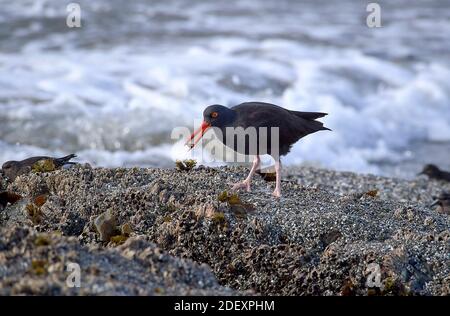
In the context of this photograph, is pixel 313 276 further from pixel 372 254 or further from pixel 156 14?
pixel 156 14

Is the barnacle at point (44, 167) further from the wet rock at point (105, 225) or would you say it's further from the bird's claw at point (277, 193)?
the bird's claw at point (277, 193)

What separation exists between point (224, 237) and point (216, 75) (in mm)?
9242

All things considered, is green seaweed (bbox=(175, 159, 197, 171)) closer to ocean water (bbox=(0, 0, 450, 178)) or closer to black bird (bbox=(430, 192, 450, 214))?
black bird (bbox=(430, 192, 450, 214))

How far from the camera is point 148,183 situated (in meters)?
5.32

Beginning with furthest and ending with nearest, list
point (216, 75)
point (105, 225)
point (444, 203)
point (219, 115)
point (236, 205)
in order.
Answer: point (216, 75) → point (444, 203) → point (219, 115) → point (236, 205) → point (105, 225)

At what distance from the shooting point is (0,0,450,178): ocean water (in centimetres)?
1066

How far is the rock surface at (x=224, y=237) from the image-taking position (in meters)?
3.73

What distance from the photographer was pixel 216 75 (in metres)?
13.6

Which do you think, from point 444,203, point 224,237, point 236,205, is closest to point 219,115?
point 236,205

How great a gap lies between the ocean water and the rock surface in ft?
13.6

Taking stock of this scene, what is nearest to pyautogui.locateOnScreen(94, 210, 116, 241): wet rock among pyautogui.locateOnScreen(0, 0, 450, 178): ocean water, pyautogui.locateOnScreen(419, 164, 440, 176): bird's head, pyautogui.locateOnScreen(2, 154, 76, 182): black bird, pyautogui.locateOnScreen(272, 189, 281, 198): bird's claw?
pyautogui.locateOnScreen(2, 154, 76, 182): black bird

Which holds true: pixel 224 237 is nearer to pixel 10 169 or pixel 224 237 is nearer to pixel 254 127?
pixel 254 127
